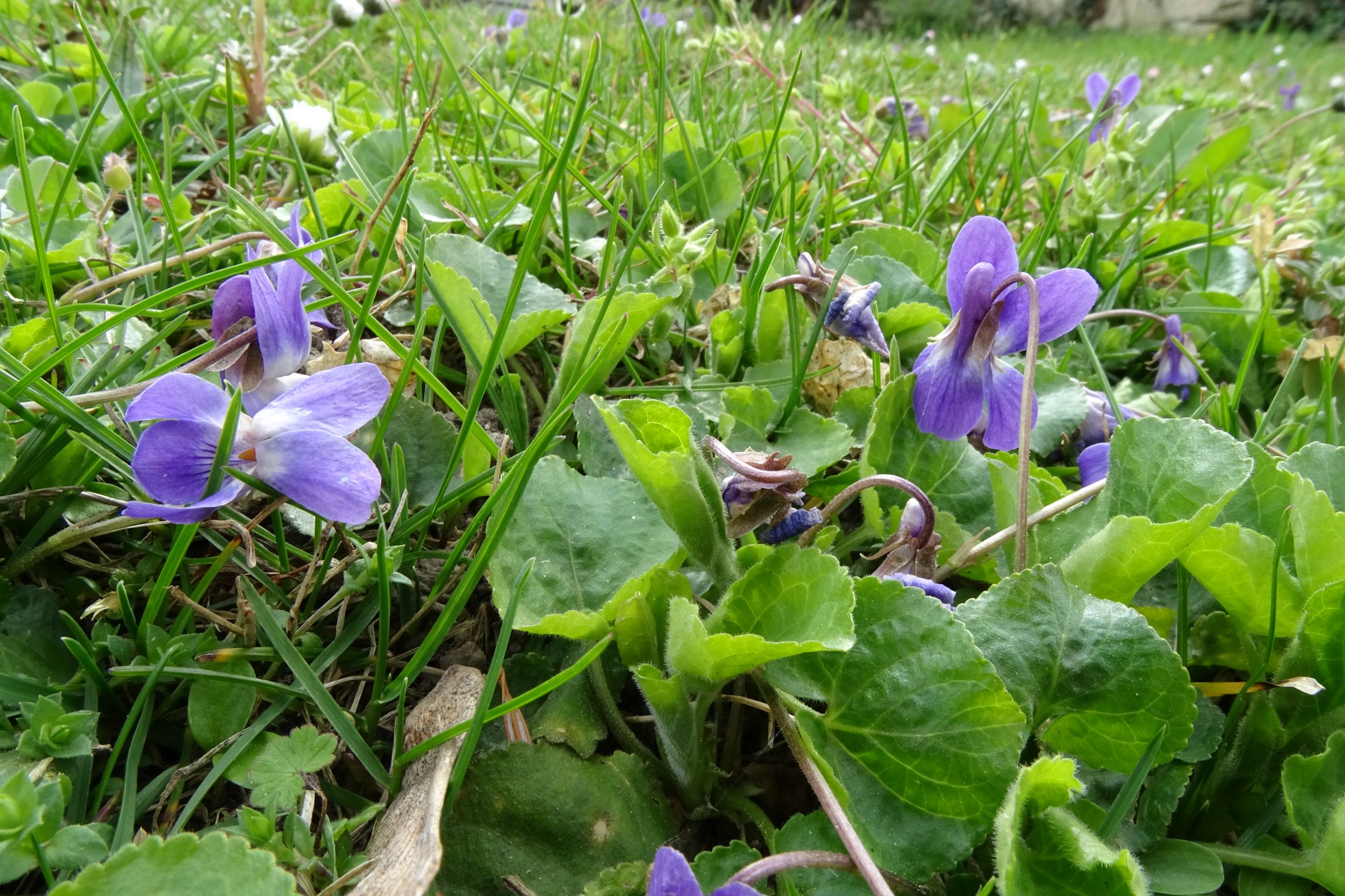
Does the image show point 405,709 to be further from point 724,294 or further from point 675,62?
point 675,62

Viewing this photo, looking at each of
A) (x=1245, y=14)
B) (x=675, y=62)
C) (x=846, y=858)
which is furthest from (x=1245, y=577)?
(x=1245, y=14)

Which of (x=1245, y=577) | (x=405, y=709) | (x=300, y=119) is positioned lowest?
(x=405, y=709)

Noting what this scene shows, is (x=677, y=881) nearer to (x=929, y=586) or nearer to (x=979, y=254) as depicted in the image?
(x=929, y=586)

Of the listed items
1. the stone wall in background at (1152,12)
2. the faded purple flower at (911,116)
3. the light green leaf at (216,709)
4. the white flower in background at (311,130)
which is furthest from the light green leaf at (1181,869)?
the stone wall in background at (1152,12)

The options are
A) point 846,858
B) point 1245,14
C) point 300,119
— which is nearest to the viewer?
point 846,858

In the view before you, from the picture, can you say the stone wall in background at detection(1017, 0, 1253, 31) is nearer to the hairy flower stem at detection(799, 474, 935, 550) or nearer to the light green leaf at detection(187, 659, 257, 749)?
the hairy flower stem at detection(799, 474, 935, 550)

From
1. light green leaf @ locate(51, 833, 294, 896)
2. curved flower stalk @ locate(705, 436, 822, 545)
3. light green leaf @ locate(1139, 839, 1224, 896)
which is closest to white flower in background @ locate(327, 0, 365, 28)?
curved flower stalk @ locate(705, 436, 822, 545)

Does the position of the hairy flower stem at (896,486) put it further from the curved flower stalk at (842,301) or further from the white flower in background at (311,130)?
the white flower in background at (311,130)
